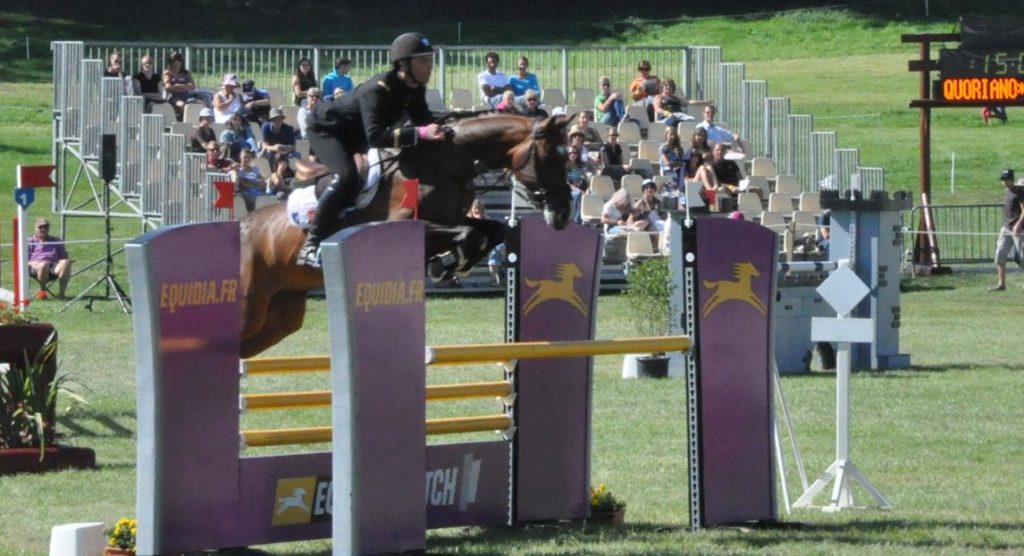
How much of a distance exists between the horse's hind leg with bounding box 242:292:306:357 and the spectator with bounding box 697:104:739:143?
13.2m

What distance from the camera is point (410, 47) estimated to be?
847 cm

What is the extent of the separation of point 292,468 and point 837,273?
3096 mm

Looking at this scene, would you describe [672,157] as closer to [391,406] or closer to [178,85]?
[178,85]

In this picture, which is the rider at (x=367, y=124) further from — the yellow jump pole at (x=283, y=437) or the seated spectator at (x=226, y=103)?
the seated spectator at (x=226, y=103)

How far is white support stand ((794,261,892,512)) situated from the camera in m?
8.49

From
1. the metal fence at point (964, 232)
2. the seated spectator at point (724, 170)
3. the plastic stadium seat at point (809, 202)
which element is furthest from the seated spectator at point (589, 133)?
the metal fence at point (964, 232)

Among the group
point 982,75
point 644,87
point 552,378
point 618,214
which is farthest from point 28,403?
Answer: point 982,75

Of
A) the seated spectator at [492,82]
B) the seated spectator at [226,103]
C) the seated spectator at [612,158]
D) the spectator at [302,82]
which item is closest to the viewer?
the seated spectator at [226,103]

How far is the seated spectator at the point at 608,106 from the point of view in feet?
75.5

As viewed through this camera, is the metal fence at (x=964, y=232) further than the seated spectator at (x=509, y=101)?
Yes

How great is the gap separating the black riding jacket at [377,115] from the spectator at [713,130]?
13398 mm

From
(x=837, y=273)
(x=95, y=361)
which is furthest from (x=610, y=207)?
(x=837, y=273)

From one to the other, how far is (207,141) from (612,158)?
17.9 feet

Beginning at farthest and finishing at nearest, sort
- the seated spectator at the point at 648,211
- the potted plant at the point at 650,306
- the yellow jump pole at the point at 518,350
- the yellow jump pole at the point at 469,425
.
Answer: the seated spectator at the point at 648,211
the potted plant at the point at 650,306
the yellow jump pole at the point at 469,425
the yellow jump pole at the point at 518,350
